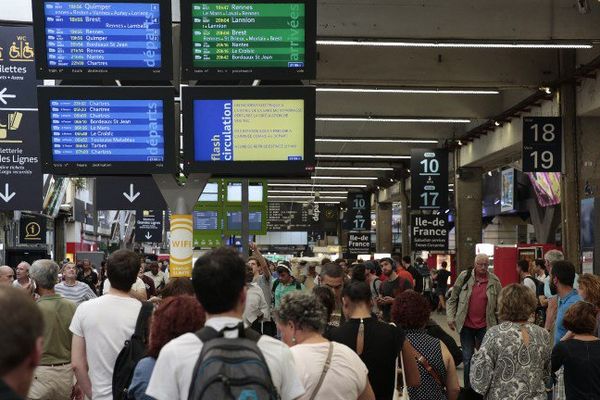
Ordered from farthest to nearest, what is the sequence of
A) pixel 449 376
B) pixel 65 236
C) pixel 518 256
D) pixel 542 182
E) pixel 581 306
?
pixel 65 236 < pixel 542 182 < pixel 518 256 < pixel 581 306 < pixel 449 376

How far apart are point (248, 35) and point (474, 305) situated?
487 centimetres

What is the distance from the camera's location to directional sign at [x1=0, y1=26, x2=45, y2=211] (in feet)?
39.6

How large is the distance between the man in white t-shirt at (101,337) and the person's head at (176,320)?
4.40ft

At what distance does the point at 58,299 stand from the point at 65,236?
133 feet

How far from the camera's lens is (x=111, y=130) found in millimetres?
9203

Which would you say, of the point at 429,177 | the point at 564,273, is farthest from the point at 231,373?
the point at 429,177

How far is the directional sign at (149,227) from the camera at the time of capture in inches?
1308

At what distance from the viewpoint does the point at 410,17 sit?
1691cm

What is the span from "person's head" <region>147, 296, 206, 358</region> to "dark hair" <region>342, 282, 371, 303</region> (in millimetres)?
1702

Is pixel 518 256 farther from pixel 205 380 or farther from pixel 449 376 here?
pixel 205 380

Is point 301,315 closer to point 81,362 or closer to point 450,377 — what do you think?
point 81,362

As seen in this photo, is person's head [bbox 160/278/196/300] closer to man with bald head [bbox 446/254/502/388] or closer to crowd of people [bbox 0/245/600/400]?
crowd of people [bbox 0/245/600/400]

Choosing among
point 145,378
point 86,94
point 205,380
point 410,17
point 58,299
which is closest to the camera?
point 205,380

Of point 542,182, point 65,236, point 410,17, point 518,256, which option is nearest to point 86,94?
point 410,17
